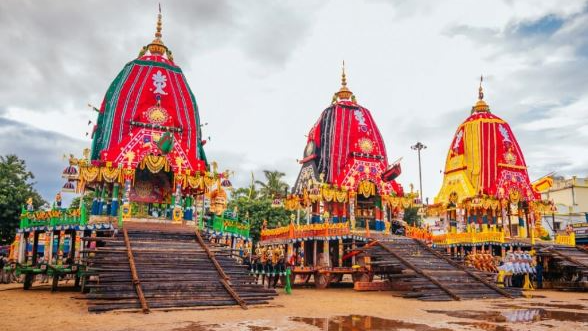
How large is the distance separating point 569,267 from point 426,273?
10493 millimetres

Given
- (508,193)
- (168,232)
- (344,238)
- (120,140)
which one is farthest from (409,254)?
(508,193)

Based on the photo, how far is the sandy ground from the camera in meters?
10.0

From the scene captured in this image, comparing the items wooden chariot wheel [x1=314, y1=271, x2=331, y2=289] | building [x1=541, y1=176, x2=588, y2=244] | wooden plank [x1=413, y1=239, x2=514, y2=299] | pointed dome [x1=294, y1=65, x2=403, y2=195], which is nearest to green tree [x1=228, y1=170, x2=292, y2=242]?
pointed dome [x1=294, y1=65, x2=403, y2=195]

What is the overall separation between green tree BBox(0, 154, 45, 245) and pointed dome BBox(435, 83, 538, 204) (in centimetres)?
2903

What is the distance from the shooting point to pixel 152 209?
78.9 feet

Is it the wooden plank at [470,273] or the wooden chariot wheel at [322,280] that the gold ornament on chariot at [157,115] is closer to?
the wooden chariot wheel at [322,280]

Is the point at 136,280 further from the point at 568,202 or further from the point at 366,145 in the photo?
the point at 568,202

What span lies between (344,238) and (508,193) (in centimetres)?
1577

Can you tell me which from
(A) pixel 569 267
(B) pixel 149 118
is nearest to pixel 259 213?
(B) pixel 149 118

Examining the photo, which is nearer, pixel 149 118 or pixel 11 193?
pixel 149 118

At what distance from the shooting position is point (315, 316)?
1183cm

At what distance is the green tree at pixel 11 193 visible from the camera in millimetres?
30578

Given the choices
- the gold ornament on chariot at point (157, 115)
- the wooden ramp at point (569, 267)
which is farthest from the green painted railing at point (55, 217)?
the wooden ramp at point (569, 267)

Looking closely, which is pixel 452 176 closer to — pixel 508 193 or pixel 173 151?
pixel 508 193
